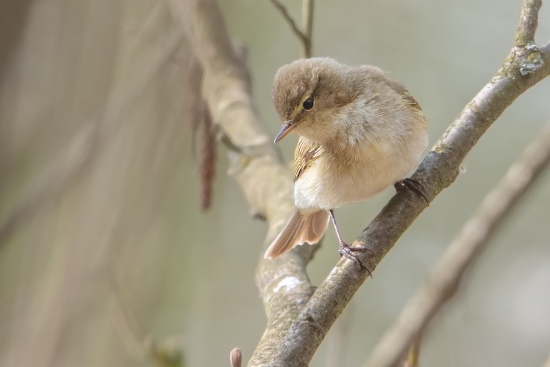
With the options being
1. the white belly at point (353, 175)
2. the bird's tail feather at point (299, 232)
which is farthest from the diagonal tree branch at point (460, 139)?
the bird's tail feather at point (299, 232)

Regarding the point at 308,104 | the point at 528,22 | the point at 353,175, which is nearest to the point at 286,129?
the point at 308,104

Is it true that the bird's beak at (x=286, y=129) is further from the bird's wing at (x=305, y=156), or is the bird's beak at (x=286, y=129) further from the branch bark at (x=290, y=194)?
the branch bark at (x=290, y=194)

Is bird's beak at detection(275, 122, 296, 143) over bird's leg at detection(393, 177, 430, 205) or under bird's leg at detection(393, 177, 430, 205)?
over

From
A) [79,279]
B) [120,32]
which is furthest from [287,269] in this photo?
[120,32]

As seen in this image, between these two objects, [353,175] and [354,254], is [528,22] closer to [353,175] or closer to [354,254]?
[353,175]

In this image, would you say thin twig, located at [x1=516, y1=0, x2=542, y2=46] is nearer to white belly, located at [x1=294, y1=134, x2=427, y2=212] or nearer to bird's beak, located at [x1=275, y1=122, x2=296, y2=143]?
white belly, located at [x1=294, y1=134, x2=427, y2=212]

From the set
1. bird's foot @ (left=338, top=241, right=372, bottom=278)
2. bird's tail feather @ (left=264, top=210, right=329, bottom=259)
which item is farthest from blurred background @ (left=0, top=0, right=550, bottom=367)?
bird's foot @ (left=338, top=241, right=372, bottom=278)
